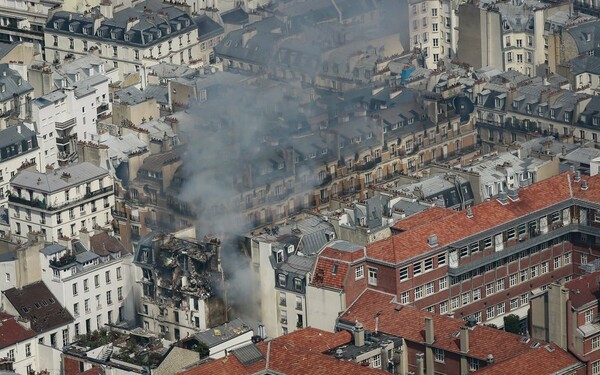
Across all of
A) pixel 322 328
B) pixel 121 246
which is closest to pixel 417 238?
pixel 322 328

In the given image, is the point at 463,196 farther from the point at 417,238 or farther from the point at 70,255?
the point at 70,255

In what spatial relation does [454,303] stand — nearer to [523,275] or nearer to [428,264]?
[428,264]

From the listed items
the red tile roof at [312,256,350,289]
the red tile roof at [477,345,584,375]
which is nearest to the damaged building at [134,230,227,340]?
the red tile roof at [312,256,350,289]

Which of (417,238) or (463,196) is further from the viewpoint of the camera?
(463,196)

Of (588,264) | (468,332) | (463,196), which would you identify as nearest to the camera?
(468,332)

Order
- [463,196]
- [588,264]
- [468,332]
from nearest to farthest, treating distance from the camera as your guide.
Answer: [468,332]
[588,264]
[463,196]

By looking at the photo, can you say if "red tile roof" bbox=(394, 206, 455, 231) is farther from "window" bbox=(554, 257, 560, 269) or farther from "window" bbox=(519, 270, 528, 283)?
"window" bbox=(554, 257, 560, 269)
